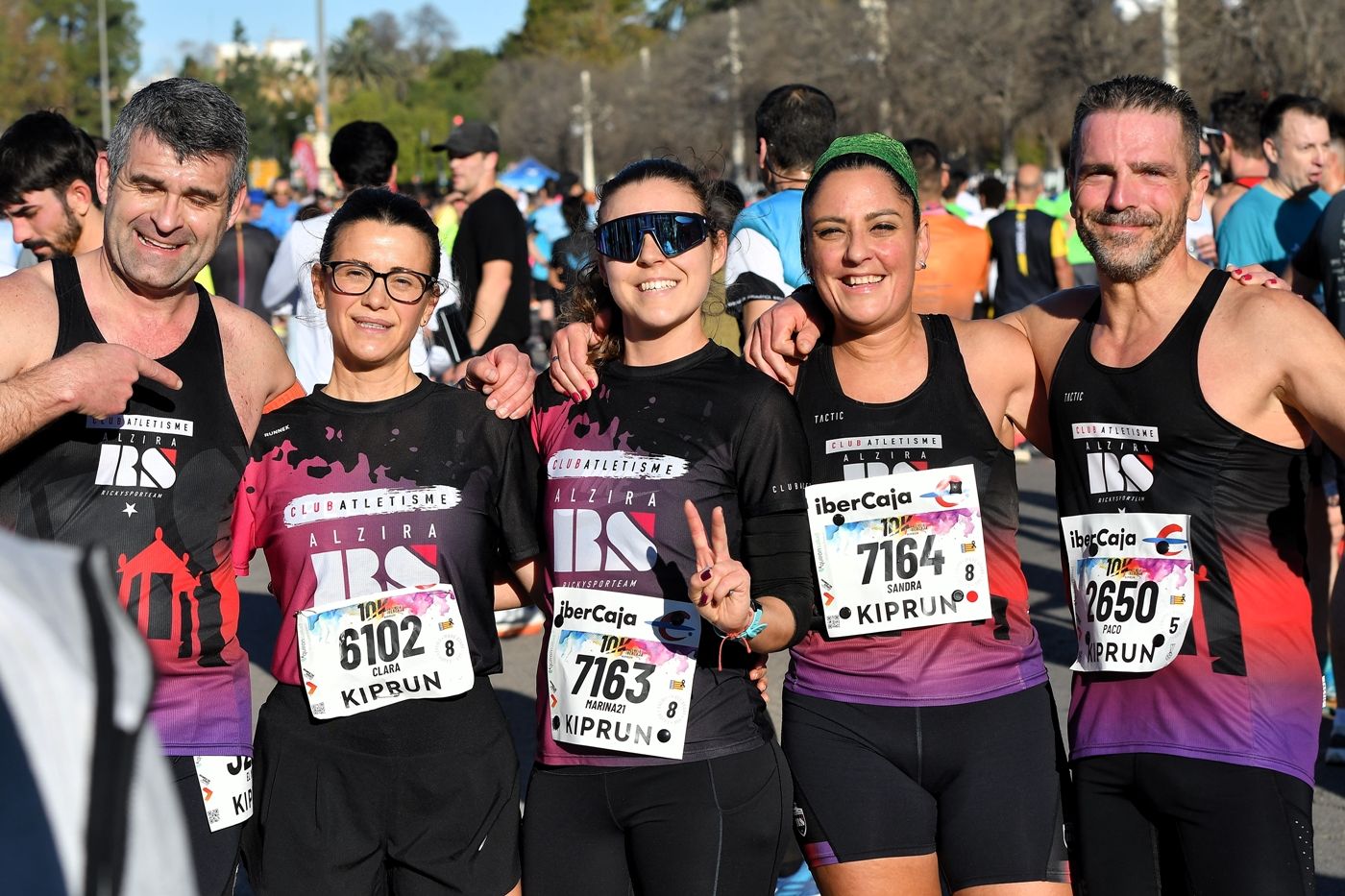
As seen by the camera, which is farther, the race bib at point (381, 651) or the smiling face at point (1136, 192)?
the smiling face at point (1136, 192)

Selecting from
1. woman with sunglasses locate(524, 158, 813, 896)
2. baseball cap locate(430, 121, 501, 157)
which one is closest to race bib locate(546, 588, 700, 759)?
woman with sunglasses locate(524, 158, 813, 896)

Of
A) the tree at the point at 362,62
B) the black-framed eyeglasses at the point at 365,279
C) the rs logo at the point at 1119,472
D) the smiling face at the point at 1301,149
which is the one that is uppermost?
the tree at the point at 362,62

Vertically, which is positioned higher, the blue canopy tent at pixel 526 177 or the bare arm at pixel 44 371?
the blue canopy tent at pixel 526 177

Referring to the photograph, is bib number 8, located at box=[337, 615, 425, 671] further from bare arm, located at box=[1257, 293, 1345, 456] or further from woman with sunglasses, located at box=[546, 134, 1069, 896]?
bare arm, located at box=[1257, 293, 1345, 456]

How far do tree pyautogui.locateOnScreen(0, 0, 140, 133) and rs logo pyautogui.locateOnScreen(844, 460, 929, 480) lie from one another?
58.0 m

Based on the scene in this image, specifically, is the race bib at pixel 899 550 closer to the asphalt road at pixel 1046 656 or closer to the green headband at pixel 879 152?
the green headband at pixel 879 152

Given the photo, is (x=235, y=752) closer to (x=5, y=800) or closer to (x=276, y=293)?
(x=5, y=800)

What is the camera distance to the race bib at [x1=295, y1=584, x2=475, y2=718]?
3096 mm

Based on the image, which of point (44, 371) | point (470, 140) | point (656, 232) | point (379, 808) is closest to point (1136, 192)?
point (656, 232)

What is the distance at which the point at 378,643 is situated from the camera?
3.10 metres

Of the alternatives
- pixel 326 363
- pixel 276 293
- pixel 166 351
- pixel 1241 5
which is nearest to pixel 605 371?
pixel 166 351

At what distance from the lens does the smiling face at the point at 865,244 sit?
3.30 meters

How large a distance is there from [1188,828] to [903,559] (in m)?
0.83

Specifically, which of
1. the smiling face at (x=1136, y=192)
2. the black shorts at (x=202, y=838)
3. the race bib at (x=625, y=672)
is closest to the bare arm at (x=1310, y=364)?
the smiling face at (x=1136, y=192)
